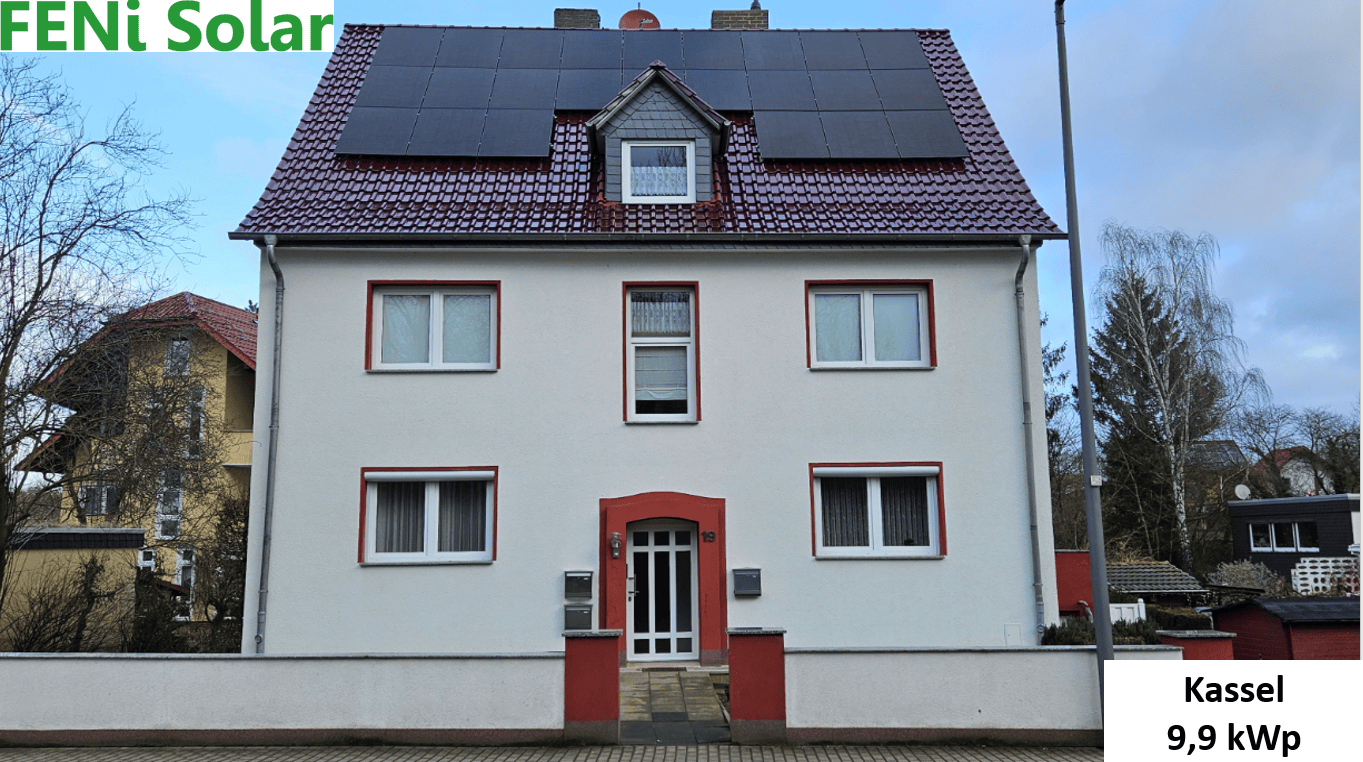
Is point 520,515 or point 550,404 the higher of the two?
point 550,404

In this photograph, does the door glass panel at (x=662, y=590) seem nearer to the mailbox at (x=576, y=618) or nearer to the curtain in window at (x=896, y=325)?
the mailbox at (x=576, y=618)

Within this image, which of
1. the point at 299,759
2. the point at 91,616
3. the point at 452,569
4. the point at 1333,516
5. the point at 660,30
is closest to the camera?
the point at 299,759

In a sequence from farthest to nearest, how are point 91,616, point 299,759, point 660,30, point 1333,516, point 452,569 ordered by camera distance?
point 1333,516, point 660,30, point 91,616, point 452,569, point 299,759

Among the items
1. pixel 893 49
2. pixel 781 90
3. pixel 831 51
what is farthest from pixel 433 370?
pixel 893 49

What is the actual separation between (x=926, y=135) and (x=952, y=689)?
9.20 metres

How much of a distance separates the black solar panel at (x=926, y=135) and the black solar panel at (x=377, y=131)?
7563mm

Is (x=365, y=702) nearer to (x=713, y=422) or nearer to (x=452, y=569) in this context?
(x=452, y=569)

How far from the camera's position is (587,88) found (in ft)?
55.3

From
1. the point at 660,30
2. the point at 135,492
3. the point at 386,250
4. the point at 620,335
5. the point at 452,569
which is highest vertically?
the point at 660,30

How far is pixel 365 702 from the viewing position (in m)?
9.58

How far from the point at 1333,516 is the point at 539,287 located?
2904cm

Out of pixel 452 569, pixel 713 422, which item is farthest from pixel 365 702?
pixel 713 422

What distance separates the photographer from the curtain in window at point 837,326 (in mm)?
14070

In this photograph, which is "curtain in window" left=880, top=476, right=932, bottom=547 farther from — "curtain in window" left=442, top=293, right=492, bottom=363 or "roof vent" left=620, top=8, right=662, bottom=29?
"roof vent" left=620, top=8, right=662, bottom=29
